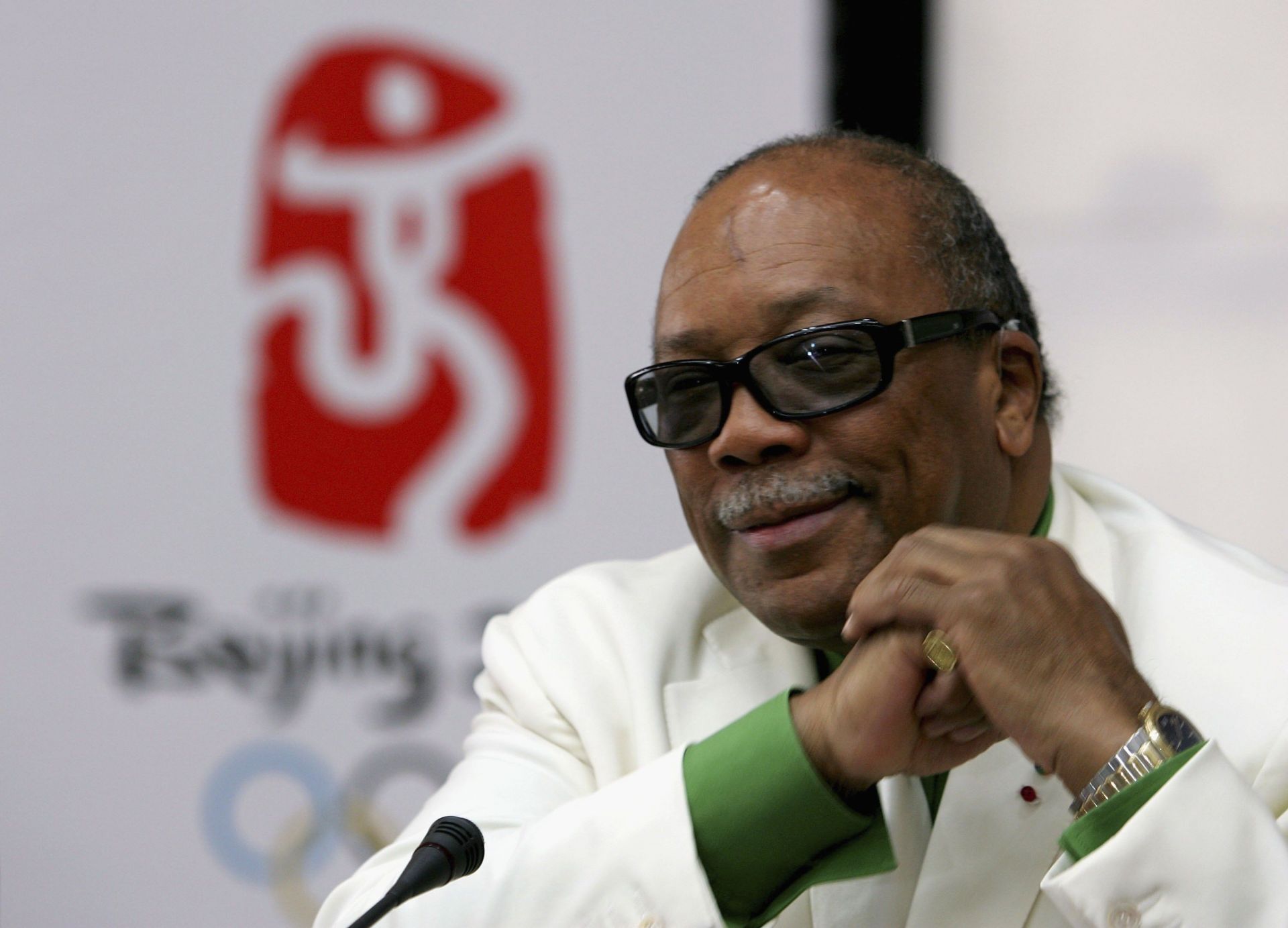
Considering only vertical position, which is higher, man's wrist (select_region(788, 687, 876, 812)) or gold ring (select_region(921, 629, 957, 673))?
gold ring (select_region(921, 629, 957, 673))

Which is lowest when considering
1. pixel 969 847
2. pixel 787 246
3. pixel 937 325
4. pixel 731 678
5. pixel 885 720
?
pixel 969 847

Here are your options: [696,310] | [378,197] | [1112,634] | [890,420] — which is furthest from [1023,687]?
[378,197]

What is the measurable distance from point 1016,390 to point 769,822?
0.72 meters

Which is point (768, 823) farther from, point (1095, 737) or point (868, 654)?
point (1095, 737)

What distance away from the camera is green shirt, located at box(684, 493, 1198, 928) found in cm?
137

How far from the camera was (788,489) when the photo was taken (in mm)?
1551

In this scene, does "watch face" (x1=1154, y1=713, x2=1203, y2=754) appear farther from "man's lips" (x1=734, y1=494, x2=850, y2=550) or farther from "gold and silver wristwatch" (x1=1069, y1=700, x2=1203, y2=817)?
"man's lips" (x1=734, y1=494, x2=850, y2=550)

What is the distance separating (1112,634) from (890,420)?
1.34 ft

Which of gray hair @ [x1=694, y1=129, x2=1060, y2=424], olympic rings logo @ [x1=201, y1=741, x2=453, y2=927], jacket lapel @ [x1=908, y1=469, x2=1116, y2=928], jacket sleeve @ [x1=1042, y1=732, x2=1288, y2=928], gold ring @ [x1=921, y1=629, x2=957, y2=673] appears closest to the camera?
jacket sleeve @ [x1=1042, y1=732, x2=1288, y2=928]

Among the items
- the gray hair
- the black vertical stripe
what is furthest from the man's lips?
the black vertical stripe

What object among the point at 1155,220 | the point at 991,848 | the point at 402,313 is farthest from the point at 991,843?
the point at 402,313

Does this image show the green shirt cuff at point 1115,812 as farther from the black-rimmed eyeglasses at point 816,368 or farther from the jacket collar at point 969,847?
the black-rimmed eyeglasses at point 816,368

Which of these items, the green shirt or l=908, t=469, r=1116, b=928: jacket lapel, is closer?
the green shirt

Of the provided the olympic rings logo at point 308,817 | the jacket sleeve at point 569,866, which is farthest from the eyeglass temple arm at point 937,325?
the olympic rings logo at point 308,817
